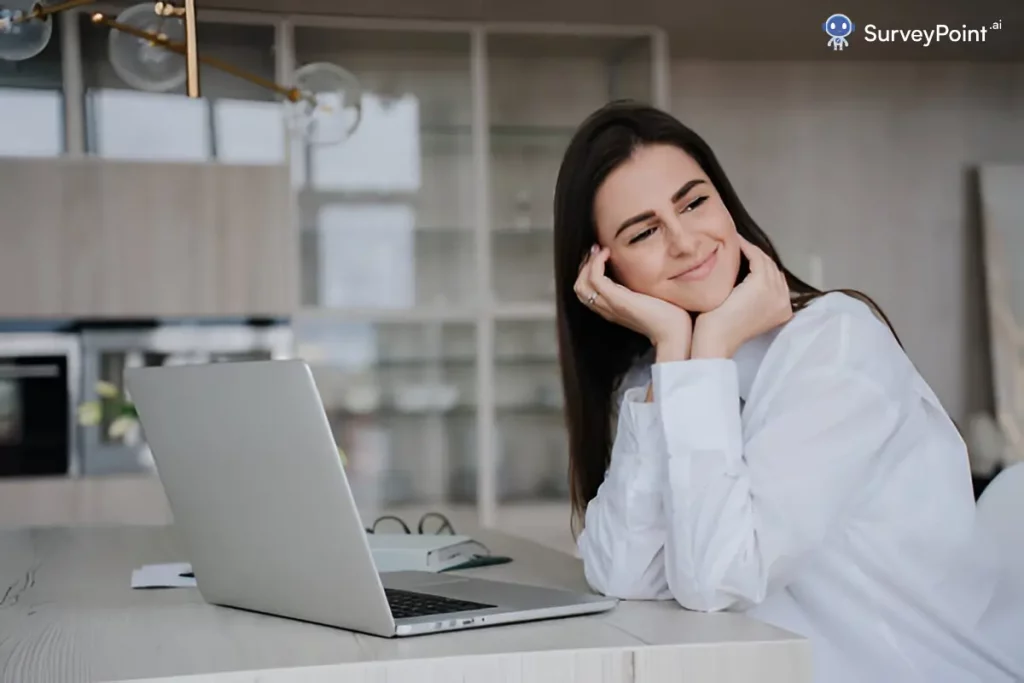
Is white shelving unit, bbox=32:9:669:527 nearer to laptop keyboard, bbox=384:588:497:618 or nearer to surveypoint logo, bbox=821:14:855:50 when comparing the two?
surveypoint logo, bbox=821:14:855:50

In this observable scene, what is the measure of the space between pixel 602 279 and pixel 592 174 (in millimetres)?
165

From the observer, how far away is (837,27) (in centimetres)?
516

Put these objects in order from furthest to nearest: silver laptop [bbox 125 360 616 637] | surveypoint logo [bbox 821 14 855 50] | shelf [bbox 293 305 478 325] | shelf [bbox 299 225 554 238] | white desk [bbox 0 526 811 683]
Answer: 1. surveypoint logo [bbox 821 14 855 50]
2. shelf [bbox 299 225 554 238]
3. shelf [bbox 293 305 478 325]
4. silver laptop [bbox 125 360 616 637]
5. white desk [bbox 0 526 811 683]

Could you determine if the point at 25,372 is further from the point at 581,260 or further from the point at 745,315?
the point at 745,315

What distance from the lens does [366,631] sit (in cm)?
104

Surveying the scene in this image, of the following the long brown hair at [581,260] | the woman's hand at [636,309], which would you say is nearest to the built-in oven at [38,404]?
the long brown hair at [581,260]

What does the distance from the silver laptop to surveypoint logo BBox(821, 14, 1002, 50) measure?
14.4 feet

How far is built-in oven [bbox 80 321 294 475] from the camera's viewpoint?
14.4 ft

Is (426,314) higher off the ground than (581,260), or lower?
lower

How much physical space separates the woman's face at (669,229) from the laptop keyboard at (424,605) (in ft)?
1.82

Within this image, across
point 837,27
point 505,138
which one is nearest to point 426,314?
point 505,138

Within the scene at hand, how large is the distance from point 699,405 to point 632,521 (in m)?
0.16

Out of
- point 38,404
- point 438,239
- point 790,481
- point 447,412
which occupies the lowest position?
point 447,412

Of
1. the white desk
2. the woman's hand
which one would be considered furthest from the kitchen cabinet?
the white desk
